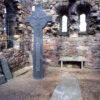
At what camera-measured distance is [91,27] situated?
7.98m

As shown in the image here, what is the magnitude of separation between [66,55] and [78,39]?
0.69 m

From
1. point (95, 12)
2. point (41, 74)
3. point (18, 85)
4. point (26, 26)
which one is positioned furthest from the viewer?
point (26, 26)

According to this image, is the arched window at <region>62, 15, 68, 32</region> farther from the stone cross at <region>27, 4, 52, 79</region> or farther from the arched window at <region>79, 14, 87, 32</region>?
the stone cross at <region>27, 4, 52, 79</region>

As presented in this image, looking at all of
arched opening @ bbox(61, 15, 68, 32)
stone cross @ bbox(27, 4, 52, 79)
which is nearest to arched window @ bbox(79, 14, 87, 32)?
arched opening @ bbox(61, 15, 68, 32)

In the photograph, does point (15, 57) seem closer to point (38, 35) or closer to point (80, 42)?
point (38, 35)

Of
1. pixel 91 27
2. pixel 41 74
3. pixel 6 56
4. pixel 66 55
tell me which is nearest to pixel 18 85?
pixel 41 74

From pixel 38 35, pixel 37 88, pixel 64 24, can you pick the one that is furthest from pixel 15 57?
pixel 64 24

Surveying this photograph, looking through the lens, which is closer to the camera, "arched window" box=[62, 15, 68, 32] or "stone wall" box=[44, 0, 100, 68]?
"stone wall" box=[44, 0, 100, 68]

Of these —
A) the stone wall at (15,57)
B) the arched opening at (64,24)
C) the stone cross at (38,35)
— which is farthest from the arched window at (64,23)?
the stone cross at (38,35)

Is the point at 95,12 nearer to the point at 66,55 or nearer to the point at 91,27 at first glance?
the point at 91,27

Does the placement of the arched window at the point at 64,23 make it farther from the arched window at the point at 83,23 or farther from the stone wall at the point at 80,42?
the arched window at the point at 83,23

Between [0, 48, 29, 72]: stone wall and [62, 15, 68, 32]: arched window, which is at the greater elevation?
[62, 15, 68, 32]: arched window

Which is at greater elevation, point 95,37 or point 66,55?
point 95,37

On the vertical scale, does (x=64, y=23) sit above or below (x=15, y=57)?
above
